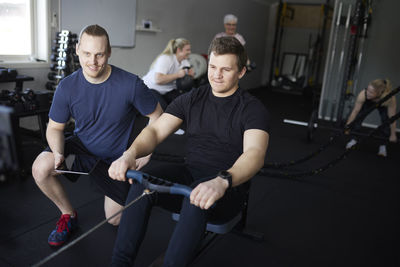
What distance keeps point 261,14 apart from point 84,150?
23.9 feet

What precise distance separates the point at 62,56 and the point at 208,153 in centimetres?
221

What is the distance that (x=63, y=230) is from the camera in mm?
1821

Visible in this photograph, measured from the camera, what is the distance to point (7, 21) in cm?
331

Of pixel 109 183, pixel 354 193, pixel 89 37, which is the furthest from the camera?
pixel 354 193

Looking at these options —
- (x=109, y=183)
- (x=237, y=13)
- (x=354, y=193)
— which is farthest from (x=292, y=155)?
(x=237, y=13)

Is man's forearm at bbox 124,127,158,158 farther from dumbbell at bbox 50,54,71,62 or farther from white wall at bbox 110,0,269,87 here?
white wall at bbox 110,0,269,87

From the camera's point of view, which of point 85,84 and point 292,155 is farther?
point 292,155

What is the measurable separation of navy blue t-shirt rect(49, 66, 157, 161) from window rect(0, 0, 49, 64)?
6.43 feet

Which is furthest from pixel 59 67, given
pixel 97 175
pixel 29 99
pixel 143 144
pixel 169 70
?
pixel 143 144

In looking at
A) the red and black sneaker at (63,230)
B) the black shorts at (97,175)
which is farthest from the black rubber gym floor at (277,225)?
the black shorts at (97,175)

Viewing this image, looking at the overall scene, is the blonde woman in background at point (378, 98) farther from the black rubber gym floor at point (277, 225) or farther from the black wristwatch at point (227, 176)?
the black wristwatch at point (227, 176)

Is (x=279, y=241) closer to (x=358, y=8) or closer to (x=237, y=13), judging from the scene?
(x=358, y=8)

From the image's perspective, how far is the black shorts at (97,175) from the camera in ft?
5.79

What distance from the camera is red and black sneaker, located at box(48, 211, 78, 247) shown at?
178 cm
